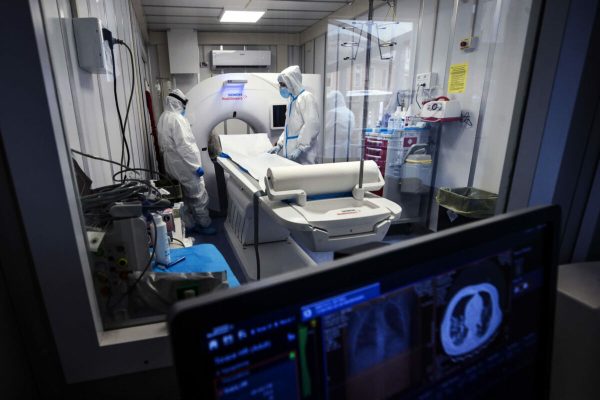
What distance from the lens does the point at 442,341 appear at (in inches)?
18.8

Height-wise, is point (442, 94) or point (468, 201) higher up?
point (442, 94)

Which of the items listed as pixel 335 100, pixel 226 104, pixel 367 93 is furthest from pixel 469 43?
pixel 226 104

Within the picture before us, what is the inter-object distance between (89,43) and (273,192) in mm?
1014

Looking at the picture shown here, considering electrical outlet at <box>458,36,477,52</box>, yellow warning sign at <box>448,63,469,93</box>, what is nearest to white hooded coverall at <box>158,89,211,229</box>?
yellow warning sign at <box>448,63,469,93</box>

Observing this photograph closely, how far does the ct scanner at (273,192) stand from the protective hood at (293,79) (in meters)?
0.56

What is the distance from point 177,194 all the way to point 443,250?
2552 millimetres

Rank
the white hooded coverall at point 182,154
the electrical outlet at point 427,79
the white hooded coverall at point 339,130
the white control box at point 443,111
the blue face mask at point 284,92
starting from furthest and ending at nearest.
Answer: the white hooded coverall at point 339,130, the blue face mask at point 284,92, the white hooded coverall at point 182,154, the electrical outlet at point 427,79, the white control box at point 443,111

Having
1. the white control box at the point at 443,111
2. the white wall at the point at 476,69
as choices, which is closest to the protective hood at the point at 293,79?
the white wall at the point at 476,69

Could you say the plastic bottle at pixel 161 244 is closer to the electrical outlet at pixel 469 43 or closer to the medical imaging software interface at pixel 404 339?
the medical imaging software interface at pixel 404 339

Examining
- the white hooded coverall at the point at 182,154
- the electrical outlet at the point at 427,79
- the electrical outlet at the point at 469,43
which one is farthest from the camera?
the white hooded coverall at the point at 182,154

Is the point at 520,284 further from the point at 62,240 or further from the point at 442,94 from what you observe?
the point at 442,94

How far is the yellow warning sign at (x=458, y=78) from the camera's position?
122 inches

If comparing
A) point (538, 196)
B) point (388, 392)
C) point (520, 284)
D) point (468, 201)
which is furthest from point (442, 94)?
point (388, 392)

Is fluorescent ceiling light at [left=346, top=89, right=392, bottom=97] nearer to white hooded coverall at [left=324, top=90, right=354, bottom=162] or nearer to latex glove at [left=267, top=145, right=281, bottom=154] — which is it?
white hooded coverall at [left=324, top=90, right=354, bottom=162]
